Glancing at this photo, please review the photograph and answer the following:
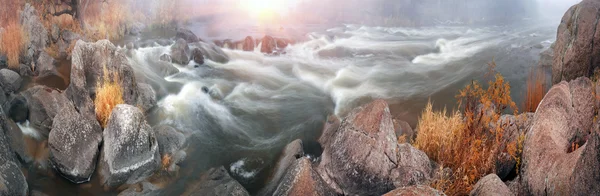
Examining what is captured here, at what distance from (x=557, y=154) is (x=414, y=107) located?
462cm

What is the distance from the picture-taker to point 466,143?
5.30 m

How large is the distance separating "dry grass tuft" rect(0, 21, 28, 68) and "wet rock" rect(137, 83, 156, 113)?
337cm

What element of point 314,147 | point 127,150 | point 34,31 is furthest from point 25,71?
point 314,147

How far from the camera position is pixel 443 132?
5.60 metres

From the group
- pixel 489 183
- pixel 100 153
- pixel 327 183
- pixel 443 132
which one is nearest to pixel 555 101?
pixel 443 132

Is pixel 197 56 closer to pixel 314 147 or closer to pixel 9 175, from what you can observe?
pixel 314 147

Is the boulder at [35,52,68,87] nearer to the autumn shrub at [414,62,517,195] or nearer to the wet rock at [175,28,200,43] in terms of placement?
the wet rock at [175,28,200,43]

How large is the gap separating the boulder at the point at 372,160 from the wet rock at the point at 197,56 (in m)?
8.67

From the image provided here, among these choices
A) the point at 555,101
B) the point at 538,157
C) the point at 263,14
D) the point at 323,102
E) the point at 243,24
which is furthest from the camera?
the point at 263,14

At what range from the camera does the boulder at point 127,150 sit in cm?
554

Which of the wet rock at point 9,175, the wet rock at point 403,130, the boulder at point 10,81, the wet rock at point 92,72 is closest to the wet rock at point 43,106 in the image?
the wet rock at point 92,72

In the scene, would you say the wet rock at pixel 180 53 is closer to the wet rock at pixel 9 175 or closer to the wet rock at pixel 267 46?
the wet rock at pixel 267 46

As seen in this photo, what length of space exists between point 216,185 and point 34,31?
8.05 metres

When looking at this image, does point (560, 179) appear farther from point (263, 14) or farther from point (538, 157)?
point (263, 14)
